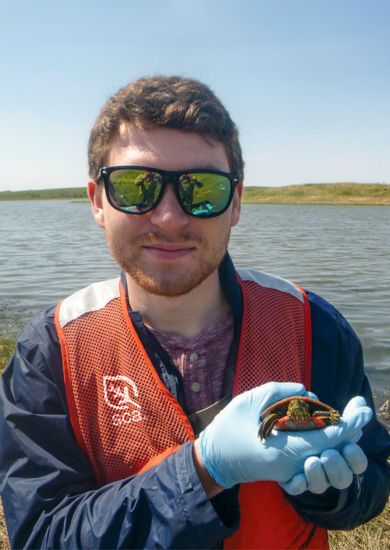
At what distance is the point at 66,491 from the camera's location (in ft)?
8.20

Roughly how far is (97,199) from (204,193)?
68 centimetres

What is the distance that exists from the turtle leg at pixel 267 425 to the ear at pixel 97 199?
1.37m

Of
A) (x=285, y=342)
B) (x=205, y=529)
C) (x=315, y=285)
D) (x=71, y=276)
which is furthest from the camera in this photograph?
(x=71, y=276)

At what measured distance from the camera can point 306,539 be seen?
110 inches

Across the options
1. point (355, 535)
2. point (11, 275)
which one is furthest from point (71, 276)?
point (355, 535)

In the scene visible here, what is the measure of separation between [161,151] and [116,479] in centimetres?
164

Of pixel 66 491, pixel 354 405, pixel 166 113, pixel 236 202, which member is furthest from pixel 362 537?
pixel 166 113

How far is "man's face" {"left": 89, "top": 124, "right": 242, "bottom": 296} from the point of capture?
9.12 ft

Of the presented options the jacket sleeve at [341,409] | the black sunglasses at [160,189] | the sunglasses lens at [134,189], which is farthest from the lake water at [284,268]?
the sunglasses lens at [134,189]

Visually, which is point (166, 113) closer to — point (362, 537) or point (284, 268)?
point (362, 537)

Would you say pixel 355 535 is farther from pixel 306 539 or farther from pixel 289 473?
pixel 289 473

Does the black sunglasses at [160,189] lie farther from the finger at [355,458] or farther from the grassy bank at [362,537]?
the grassy bank at [362,537]

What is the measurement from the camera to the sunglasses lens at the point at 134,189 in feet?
9.04

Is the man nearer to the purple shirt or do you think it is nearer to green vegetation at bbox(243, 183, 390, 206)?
the purple shirt
